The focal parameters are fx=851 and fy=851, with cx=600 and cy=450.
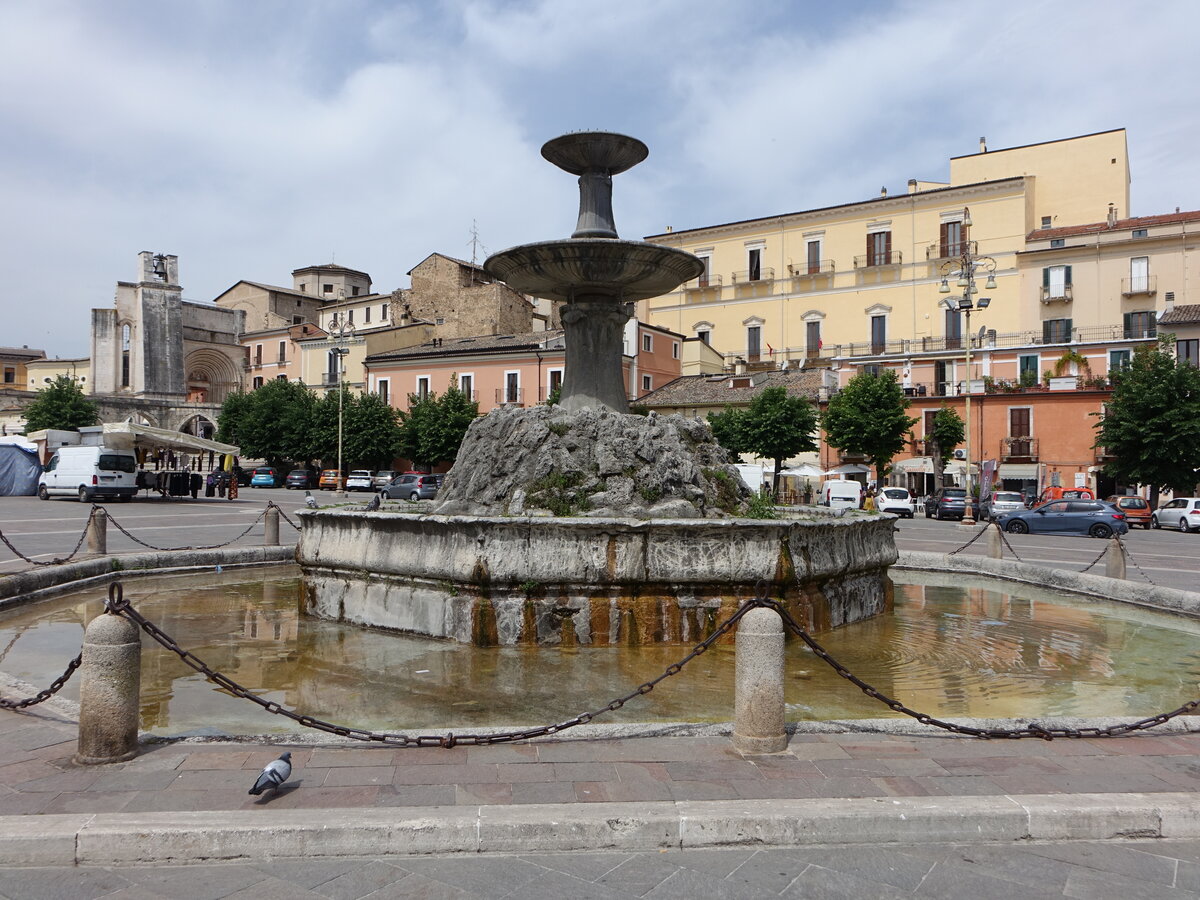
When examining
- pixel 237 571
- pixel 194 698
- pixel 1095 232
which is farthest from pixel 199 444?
pixel 1095 232

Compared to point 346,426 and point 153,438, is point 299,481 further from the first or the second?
point 153,438

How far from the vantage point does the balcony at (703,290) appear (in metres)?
57.9

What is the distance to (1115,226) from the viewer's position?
4478 cm

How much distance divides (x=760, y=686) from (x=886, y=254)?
51.9m

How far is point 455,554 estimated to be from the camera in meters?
7.50

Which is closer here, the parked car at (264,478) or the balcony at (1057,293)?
the balcony at (1057,293)

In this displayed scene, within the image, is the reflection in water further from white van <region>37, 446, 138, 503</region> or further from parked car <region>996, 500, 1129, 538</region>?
white van <region>37, 446, 138, 503</region>

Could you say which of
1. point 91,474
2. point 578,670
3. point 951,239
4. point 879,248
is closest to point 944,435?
point 951,239

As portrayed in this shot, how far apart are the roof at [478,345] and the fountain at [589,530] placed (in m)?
36.7

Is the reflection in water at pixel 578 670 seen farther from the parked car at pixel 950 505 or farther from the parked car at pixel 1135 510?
the parked car at pixel 1135 510

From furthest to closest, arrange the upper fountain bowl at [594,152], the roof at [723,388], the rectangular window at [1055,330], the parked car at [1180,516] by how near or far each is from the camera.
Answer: the roof at [723,388] → the rectangular window at [1055,330] → the parked car at [1180,516] → the upper fountain bowl at [594,152]

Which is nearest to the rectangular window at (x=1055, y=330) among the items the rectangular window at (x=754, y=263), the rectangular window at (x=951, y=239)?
the rectangular window at (x=951, y=239)

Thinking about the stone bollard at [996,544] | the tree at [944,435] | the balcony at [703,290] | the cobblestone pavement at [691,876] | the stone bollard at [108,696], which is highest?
the balcony at [703,290]

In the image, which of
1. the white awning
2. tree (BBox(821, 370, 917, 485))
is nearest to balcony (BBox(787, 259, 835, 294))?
tree (BBox(821, 370, 917, 485))
